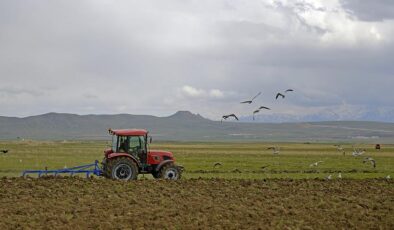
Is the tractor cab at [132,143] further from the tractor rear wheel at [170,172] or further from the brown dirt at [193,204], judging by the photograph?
the brown dirt at [193,204]

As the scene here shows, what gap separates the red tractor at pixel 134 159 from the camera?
2609cm

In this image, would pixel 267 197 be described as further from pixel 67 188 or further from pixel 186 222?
pixel 67 188

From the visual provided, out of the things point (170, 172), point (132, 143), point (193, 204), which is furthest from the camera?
point (170, 172)

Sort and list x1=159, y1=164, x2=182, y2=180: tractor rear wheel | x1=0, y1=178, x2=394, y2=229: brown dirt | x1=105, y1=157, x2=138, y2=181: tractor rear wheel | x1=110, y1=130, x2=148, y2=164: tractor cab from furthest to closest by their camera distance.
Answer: x1=159, y1=164, x2=182, y2=180: tractor rear wheel, x1=110, y1=130, x2=148, y2=164: tractor cab, x1=105, y1=157, x2=138, y2=181: tractor rear wheel, x1=0, y1=178, x2=394, y2=229: brown dirt

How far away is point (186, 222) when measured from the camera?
16375mm

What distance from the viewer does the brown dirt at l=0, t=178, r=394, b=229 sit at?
1625 centimetres

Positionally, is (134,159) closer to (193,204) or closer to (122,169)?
(122,169)

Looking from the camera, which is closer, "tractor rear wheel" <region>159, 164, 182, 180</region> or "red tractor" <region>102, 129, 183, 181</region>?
"red tractor" <region>102, 129, 183, 181</region>

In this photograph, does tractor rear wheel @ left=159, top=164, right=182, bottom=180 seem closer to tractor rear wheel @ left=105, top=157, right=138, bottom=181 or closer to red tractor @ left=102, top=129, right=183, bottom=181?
red tractor @ left=102, top=129, right=183, bottom=181

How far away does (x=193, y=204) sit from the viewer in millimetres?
19250

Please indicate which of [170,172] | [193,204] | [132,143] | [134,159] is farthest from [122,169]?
[193,204]

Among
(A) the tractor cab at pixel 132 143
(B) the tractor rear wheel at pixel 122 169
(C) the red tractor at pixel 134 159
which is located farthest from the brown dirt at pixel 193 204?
(A) the tractor cab at pixel 132 143

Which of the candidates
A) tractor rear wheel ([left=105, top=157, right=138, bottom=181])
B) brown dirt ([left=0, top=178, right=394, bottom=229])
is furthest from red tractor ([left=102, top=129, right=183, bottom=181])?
brown dirt ([left=0, top=178, right=394, bottom=229])

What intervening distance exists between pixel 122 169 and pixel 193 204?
7.65m
